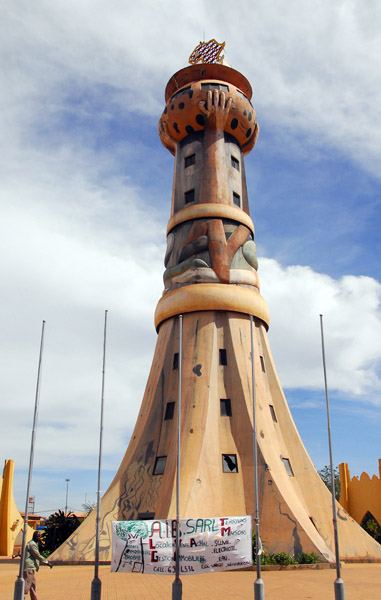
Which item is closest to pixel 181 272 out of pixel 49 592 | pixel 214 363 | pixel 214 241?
pixel 214 241

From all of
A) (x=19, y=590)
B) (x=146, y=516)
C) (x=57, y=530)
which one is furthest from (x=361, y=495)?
(x=19, y=590)

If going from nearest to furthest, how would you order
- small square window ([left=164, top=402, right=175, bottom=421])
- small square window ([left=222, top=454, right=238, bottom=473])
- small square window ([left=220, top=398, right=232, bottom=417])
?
small square window ([left=222, top=454, right=238, bottom=473]), small square window ([left=220, top=398, right=232, bottom=417]), small square window ([left=164, top=402, right=175, bottom=421])

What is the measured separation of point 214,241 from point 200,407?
950 centimetres

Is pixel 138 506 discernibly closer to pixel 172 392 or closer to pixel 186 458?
pixel 186 458

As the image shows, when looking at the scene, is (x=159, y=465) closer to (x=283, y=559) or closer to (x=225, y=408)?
(x=225, y=408)

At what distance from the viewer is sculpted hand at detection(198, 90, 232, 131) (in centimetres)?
3281

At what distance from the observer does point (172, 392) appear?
1133 inches

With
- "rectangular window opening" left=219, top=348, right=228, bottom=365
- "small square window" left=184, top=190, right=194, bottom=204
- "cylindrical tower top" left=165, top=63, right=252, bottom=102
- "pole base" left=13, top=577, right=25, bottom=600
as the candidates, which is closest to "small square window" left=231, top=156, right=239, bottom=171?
"small square window" left=184, top=190, right=194, bottom=204

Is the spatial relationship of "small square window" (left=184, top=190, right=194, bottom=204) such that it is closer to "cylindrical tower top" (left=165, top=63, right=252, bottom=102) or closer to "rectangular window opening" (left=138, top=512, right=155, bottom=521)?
"cylindrical tower top" (left=165, top=63, right=252, bottom=102)

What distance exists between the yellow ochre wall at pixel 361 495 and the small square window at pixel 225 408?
37.7 feet

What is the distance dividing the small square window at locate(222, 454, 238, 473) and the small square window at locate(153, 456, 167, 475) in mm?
2948

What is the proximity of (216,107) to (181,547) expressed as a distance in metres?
26.4

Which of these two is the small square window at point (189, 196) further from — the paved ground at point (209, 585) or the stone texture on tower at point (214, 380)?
the paved ground at point (209, 585)

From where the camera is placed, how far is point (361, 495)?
34.3 m
